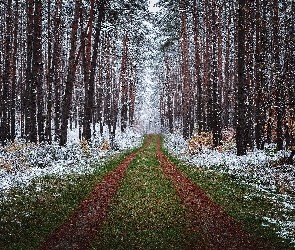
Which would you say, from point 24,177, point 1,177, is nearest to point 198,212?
point 24,177

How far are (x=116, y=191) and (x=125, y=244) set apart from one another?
438cm

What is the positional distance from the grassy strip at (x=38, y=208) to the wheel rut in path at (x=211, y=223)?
128 inches

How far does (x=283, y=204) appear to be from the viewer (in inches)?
339

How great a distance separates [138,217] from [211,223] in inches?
72.2

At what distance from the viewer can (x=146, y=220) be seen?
304 inches

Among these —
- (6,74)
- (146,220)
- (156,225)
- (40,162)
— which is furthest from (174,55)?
(156,225)

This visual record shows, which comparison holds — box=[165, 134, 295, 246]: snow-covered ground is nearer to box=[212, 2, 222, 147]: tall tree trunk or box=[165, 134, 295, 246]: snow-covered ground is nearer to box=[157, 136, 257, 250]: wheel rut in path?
box=[157, 136, 257, 250]: wheel rut in path

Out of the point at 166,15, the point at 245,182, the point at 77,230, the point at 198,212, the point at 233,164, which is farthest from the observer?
the point at 166,15

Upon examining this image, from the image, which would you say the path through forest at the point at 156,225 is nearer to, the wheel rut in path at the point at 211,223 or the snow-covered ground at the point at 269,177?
the wheel rut in path at the point at 211,223

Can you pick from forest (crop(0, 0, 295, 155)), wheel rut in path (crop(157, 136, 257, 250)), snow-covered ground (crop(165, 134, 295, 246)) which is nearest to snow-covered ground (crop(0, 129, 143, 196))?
forest (crop(0, 0, 295, 155))

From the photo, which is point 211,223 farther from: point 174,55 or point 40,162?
point 174,55

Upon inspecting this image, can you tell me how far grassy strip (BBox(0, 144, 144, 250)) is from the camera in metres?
6.46

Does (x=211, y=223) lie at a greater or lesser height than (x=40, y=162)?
lesser

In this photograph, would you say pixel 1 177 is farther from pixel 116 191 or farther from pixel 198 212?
pixel 198 212
